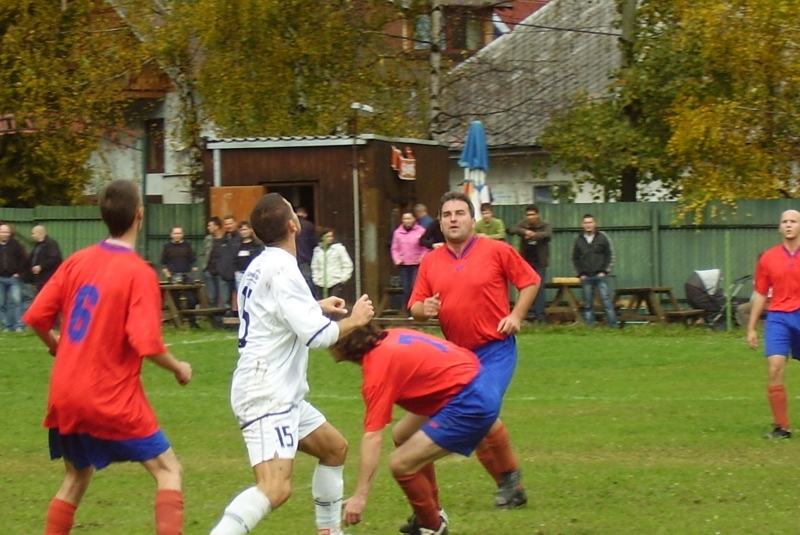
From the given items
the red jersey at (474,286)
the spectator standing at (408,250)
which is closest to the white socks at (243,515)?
the red jersey at (474,286)

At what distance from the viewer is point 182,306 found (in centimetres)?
2259

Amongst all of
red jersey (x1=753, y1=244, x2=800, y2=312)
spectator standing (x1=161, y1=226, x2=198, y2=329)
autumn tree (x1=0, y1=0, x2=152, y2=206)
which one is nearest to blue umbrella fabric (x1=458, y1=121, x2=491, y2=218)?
spectator standing (x1=161, y1=226, x2=198, y2=329)

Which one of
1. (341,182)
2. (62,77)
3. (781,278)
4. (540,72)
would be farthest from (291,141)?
(781,278)

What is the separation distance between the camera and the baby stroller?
69.8ft

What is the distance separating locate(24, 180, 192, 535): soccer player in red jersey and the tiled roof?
25.3 meters

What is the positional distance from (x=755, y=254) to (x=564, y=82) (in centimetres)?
1296

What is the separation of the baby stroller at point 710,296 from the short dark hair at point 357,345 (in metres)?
15.2

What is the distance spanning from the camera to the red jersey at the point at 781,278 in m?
11.0

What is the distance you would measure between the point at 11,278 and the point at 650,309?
1015cm

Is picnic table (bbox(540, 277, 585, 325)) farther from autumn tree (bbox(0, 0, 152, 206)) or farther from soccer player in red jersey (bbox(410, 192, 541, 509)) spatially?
soccer player in red jersey (bbox(410, 192, 541, 509))

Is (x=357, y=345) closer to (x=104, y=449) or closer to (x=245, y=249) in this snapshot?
(x=104, y=449)

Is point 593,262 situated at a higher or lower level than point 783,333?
higher

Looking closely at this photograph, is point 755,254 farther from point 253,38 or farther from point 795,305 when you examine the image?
point 795,305

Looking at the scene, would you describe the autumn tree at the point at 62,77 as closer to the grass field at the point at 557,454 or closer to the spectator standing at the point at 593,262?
the spectator standing at the point at 593,262
